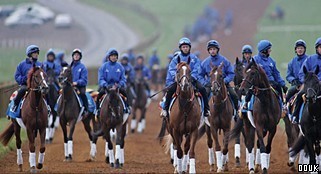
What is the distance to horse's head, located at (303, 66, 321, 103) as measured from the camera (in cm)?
1608

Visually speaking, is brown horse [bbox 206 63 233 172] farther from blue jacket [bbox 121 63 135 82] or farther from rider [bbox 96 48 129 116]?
blue jacket [bbox 121 63 135 82]

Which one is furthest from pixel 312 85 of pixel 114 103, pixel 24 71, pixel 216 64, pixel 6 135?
pixel 6 135

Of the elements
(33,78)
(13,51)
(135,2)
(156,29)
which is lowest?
(33,78)

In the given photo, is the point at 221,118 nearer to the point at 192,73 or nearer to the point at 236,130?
the point at 236,130

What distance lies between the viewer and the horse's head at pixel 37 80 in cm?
1778

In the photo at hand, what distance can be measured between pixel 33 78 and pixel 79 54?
14.9 ft

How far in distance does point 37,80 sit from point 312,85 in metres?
6.29

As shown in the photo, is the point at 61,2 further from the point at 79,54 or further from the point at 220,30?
the point at 79,54

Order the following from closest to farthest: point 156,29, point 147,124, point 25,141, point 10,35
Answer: point 25,141 → point 147,124 → point 10,35 → point 156,29

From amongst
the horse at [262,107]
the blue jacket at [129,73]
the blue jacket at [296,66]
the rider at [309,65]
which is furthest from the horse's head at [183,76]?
the blue jacket at [129,73]

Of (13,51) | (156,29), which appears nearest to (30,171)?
(13,51)

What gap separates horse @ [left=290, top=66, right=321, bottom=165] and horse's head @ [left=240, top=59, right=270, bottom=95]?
1213 mm

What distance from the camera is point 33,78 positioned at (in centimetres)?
1809

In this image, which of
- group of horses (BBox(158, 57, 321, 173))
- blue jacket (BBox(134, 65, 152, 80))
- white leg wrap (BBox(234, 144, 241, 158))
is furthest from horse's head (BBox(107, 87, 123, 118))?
blue jacket (BBox(134, 65, 152, 80))
